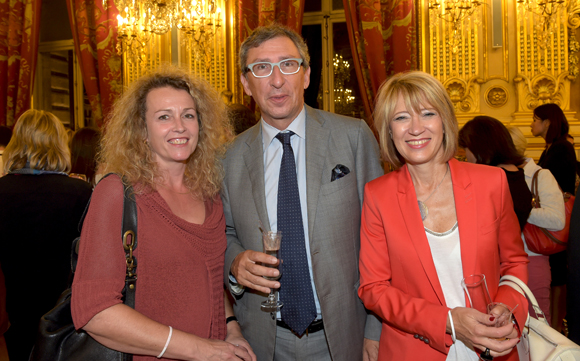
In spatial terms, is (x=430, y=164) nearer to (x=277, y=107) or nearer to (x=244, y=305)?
(x=277, y=107)

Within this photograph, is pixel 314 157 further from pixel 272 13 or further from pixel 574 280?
pixel 272 13

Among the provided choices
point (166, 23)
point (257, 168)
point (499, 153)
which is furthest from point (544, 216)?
point (166, 23)

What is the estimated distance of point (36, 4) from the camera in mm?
6297

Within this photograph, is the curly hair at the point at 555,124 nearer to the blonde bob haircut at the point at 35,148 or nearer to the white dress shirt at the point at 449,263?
the white dress shirt at the point at 449,263

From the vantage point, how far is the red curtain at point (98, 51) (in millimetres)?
5973

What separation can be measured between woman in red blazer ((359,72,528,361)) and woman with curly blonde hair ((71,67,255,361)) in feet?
1.89

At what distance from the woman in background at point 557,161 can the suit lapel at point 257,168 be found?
300cm

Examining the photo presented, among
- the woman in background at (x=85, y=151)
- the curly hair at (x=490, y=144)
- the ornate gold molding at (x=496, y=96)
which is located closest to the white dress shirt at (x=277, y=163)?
the curly hair at (x=490, y=144)

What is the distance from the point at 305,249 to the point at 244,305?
15.0 inches

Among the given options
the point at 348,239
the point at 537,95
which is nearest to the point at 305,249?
the point at 348,239

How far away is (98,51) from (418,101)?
5.39 m

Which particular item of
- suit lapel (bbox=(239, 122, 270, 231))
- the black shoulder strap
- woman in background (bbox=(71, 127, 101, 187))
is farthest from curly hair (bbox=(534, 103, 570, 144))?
the black shoulder strap

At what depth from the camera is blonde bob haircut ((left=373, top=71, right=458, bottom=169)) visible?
1.73 meters

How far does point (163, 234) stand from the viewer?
1.60m
